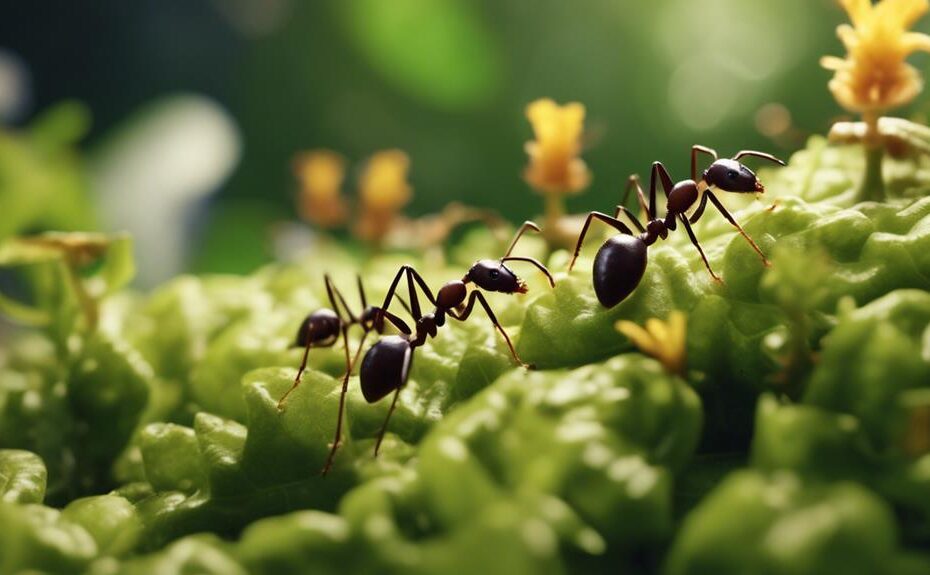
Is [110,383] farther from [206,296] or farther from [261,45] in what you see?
[261,45]

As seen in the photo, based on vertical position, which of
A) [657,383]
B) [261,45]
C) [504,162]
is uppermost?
[261,45]

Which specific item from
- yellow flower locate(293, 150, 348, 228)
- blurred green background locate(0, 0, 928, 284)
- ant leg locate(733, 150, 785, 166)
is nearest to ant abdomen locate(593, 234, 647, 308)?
ant leg locate(733, 150, 785, 166)

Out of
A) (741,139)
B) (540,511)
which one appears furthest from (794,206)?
(741,139)

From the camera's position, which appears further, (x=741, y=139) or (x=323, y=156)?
(x=741, y=139)

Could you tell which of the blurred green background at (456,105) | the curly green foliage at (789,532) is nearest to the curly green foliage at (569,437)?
the curly green foliage at (789,532)

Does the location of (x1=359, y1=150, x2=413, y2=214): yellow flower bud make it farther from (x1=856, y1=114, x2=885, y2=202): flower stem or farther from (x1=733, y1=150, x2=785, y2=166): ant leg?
(x1=856, y1=114, x2=885, y2=202): flower stem

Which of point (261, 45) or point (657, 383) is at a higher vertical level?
point (261, 45)

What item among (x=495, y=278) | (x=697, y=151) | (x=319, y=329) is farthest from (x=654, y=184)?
(x=319, y=329)

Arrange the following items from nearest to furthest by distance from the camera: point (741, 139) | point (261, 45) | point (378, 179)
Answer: point (378, 179) → point (741, 139) → point (261, 45)
